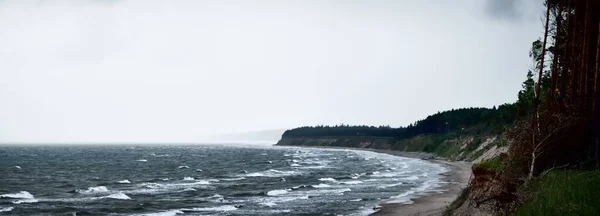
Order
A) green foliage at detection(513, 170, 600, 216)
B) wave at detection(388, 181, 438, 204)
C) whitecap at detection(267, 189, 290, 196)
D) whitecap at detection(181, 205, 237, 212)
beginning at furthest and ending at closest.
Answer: whitecap at detection(267, 189, 290, 196) < wave at detection(388, 181, 438, 204) < whitecap at detection(181, 205, 237, 212) < green foliage at detection(513, 170, 600, 216)

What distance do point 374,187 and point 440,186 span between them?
22.0ft

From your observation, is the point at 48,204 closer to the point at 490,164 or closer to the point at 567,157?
the point at 490,164

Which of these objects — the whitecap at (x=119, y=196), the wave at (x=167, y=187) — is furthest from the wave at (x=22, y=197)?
the wave at (x=167, y=187)

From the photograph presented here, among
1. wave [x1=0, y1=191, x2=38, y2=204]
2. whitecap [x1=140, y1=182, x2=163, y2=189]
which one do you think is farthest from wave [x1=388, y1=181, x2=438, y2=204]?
wave [x1=0, y1=191, x2=38, y2=204]

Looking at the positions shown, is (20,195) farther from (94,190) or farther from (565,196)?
(565,196)

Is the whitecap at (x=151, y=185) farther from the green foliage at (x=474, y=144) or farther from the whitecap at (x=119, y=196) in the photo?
the green foliage at (x=474, y=144)

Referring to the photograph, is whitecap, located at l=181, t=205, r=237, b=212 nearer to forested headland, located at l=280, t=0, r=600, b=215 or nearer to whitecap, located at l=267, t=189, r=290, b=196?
whitecap, located at l=267, t=189, r=290, b=196

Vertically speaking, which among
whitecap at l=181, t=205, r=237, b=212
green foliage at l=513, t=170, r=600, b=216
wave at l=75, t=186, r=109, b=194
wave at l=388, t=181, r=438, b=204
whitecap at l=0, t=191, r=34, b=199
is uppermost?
green foliage at l=513, t=170, r=600, b=216

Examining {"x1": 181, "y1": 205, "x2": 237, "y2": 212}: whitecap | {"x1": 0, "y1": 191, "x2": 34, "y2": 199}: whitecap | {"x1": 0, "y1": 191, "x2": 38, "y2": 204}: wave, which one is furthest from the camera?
{"x1": 0, "y1": 191, "x2": 34, "y2": 199}: whitecap

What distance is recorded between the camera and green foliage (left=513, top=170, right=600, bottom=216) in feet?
45.5

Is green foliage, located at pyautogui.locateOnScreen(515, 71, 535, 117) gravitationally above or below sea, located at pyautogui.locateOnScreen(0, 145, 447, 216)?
above

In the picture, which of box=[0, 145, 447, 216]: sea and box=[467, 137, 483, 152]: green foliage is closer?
box=[0, 145, 447, 216]: sea

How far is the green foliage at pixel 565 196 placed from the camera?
13.9m

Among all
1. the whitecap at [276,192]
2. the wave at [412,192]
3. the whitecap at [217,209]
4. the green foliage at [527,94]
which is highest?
the green foliage at [527,94]
